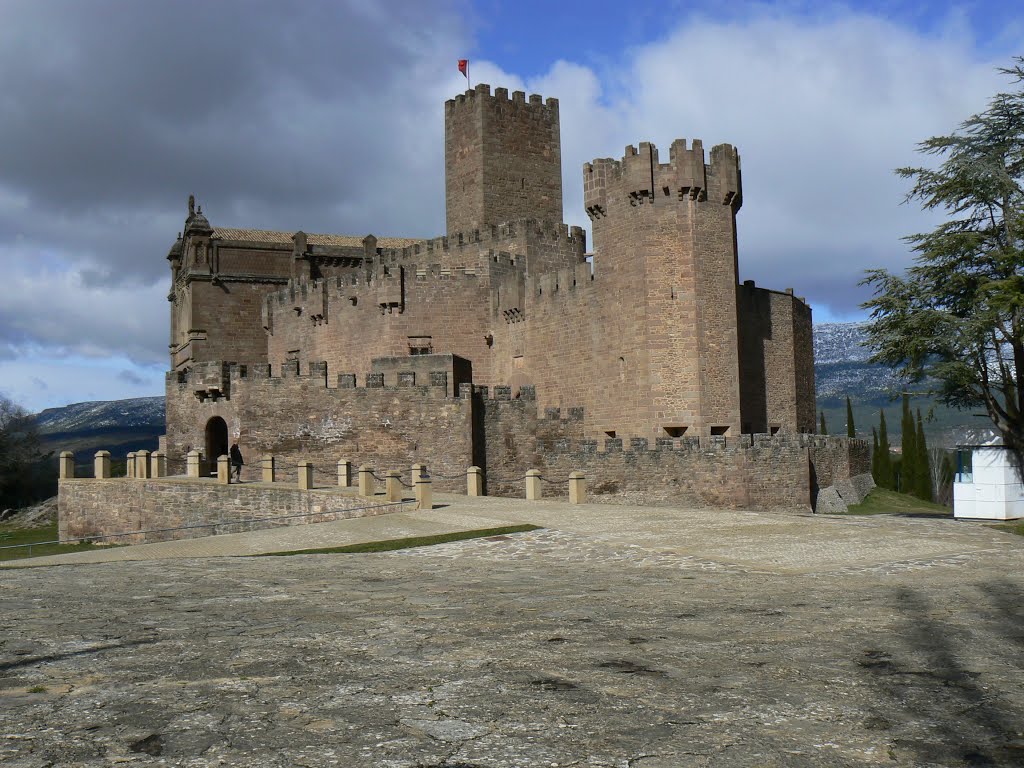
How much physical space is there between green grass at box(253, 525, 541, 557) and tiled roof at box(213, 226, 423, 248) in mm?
31414

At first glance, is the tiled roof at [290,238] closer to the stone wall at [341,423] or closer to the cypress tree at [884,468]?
the stone wall at [341,423]

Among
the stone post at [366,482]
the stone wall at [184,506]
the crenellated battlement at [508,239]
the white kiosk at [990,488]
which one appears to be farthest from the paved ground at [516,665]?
the crenellated battlement at [508,239]

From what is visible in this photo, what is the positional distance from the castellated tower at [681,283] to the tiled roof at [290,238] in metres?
19.0

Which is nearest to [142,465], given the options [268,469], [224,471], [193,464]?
[193,464]

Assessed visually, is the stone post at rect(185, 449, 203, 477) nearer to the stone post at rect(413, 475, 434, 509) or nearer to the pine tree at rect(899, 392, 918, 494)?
the stone post at rect(413, 475, 434, 509)

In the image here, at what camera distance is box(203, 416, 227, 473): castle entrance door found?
3440 centimetres

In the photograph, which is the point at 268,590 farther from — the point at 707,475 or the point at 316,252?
the point at 316,252

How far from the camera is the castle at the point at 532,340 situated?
97.1 ft

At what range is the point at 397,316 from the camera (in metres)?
37.6

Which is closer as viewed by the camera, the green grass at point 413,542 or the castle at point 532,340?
the green grass at point 413,542

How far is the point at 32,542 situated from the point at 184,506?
9.28 metres

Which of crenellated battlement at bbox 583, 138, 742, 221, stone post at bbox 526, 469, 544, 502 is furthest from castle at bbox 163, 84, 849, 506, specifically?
stone post at bbox 526, 469, 544, 502

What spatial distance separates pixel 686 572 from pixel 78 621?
7078 millimetres

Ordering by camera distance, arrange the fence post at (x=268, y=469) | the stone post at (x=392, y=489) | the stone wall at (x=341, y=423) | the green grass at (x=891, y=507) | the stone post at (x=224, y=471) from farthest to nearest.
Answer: the green grass at (x=891, y=507), the stone wall at (x=341, y=423), the fence post at (x=268, y=469), the stone post at (x=224, y=471), the stone post at (x=392, y=489)
